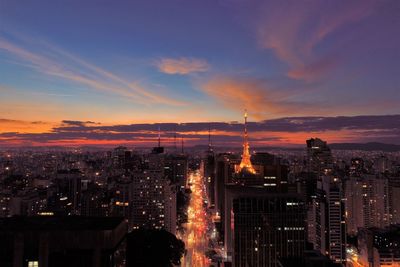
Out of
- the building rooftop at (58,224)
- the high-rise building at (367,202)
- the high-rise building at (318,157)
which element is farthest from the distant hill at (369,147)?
the building rooftop at (58,224)

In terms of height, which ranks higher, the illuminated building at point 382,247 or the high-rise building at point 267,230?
the high-rise building at point 267,230

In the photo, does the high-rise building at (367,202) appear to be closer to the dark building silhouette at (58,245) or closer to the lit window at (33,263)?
the dark building silhouette at (58,245)

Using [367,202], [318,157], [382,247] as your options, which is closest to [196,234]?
[367,202]

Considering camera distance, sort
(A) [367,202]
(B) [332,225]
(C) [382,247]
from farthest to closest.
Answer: (A) [367,202] < (B) [332,225] < (C) [382,247]

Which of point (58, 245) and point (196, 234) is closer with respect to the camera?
point (58, 245)

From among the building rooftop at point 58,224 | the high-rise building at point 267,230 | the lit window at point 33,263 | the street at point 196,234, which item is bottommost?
the street at point 196,234

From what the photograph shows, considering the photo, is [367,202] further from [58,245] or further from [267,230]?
[58,245]

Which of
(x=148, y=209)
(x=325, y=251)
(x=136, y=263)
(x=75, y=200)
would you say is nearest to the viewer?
(x=136, y=263)

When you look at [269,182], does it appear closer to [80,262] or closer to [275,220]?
[275,220]

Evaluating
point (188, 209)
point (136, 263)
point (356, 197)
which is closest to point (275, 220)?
point (136, 263)

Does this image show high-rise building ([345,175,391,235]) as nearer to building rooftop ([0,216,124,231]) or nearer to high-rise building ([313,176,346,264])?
high-rise building ([313,176,346,264])

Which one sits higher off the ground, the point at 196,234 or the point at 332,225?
the point at 332,225
